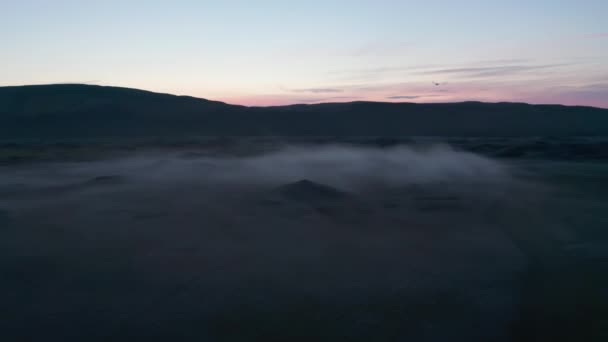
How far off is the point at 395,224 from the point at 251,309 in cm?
376

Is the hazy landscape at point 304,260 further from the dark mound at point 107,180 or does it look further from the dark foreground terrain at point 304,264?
the dark mound at point 107,180

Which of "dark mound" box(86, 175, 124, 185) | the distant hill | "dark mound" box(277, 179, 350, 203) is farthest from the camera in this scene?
the distant hill

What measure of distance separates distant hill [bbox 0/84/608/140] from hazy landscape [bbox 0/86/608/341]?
33579mm

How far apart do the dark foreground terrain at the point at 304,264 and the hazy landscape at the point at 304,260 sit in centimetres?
2

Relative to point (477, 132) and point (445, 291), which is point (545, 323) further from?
point (477, 132)

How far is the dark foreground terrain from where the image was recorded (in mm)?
3602

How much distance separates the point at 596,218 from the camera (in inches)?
287

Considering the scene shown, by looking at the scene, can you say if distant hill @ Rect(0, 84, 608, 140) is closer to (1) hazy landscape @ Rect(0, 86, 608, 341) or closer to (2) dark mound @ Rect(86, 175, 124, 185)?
(2) dark mound @ Rect(86, 175, 124, 185)

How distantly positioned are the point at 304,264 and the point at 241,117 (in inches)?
1862

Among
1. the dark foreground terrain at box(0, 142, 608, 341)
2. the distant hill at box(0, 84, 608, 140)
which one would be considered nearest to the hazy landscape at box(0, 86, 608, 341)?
the dark foreground terrain at box(0, 142, 608, 341)

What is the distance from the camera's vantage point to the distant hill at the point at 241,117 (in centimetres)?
Result: 4378

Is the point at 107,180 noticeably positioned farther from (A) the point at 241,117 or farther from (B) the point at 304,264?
(A) the point at 241,117

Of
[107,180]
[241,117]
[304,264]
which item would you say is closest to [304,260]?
[304,264]

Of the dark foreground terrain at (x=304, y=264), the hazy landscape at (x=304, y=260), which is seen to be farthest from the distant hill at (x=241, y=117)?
the dark foreground terrain at (x=304, y=264)
